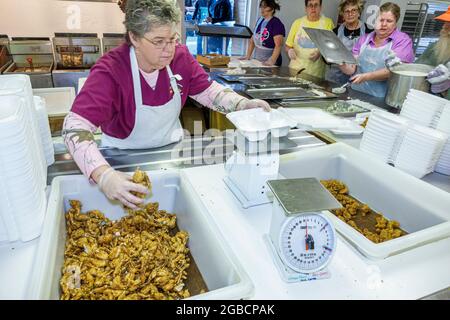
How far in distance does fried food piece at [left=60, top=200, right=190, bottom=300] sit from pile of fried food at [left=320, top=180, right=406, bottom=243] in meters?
0.70

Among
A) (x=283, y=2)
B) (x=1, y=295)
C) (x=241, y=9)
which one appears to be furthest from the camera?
(x=241, y=9)

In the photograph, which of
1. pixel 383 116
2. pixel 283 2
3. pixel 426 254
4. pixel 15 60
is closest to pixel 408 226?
pixel 426 254

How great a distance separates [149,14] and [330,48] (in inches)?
77.0

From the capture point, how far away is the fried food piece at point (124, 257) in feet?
3.09

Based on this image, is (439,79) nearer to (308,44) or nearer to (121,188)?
(308,44)

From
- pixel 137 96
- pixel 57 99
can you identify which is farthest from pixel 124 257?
pixel 57 99

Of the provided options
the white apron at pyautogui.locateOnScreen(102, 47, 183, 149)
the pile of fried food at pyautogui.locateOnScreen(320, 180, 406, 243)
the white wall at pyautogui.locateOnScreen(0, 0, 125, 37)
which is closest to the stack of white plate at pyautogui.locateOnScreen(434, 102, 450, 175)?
the pile of fried food at pyautogui.locateOnScreen(320, 180, 406, 243)

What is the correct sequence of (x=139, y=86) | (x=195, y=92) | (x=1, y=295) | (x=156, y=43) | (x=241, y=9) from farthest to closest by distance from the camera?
(x=241, y=9) → (x=195, y=92) → (x=139, y=86) → (x=156, y=43) → (x=1, y=295)

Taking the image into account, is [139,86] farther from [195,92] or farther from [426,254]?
[426,254]

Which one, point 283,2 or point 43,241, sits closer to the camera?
point 43,241

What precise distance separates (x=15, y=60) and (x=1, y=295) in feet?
12.0

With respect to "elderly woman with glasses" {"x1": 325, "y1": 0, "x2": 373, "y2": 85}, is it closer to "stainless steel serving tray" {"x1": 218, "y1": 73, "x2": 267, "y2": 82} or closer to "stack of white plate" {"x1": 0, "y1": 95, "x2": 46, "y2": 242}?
"stainless steel serving tray" {"x1": 218, "y1": 73, "x2": 267, "y2": 82}

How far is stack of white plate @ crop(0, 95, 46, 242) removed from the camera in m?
0.84

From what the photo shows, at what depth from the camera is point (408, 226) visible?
1344 mm
